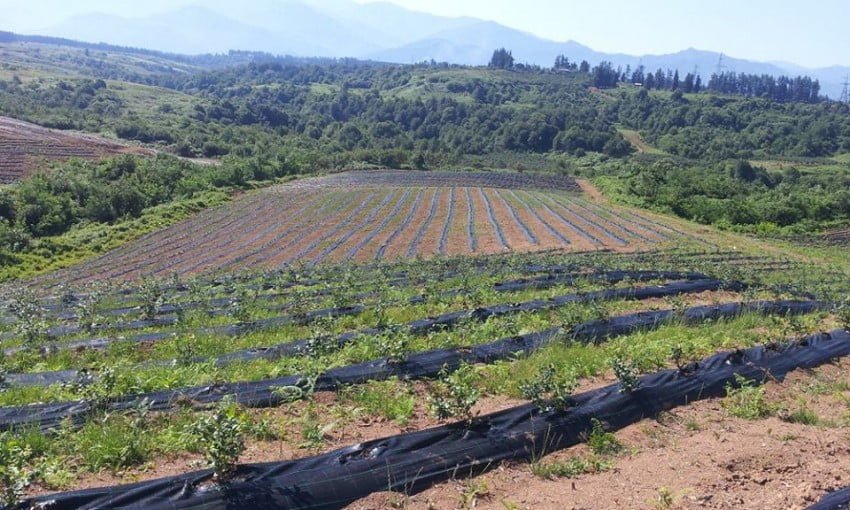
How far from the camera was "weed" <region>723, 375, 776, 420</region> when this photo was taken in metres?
6.56

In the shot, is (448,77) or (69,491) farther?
(448,77)

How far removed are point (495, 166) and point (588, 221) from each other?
135 ft

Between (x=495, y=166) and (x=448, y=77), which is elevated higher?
(x=448, y=77)

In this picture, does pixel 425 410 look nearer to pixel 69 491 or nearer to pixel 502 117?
pixel 69 491

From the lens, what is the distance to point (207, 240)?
32.0m

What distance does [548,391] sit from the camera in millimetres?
6359

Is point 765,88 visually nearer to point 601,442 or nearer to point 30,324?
point 601,442

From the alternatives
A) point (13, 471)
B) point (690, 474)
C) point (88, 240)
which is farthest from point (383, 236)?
point (13, 471)

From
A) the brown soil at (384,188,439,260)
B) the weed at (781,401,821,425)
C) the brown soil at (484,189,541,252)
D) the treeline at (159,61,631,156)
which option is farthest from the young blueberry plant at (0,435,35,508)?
the treeline at (159,61,631,156)

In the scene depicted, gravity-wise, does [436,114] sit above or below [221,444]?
above

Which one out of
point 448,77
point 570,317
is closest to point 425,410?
point 570,317

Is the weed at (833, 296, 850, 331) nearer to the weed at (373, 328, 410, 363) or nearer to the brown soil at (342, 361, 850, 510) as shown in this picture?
the brown soil at (342, 361, 850, 510)

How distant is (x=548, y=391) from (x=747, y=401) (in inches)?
101

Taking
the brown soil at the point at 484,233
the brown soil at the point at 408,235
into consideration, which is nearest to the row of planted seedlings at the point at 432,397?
the brown soil at the point at 408,235
